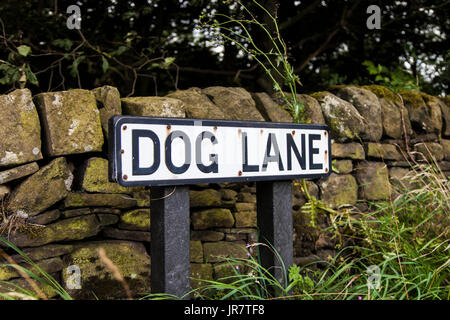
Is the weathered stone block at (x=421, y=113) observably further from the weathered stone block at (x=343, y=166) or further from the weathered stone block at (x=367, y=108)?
the weathered stone block at (x=343, y=166)

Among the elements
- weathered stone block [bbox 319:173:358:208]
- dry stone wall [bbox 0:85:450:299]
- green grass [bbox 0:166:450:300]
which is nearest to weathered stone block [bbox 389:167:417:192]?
green grass [bbox 0:166:450:300]

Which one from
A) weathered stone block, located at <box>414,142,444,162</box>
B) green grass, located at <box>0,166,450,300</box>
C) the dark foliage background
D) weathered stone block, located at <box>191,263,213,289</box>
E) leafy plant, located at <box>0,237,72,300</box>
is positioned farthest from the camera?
the dark foliage background

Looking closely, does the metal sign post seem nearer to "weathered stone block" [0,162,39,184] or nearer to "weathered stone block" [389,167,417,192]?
"weathered stone block" [0,162,39,184]

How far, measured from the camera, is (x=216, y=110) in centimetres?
237

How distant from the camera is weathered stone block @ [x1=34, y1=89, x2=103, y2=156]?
76.3 inches

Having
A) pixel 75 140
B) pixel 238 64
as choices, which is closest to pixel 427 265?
pixel 75 140

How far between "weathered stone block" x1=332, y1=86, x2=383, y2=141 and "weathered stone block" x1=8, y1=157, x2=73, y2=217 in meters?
1.99

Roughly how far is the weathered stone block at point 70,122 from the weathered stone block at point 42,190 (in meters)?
0.08

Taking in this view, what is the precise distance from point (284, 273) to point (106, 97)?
4.13ft

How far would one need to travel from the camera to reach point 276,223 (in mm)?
1748

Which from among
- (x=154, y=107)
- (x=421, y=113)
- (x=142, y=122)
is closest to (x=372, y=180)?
(x=421, y=113)

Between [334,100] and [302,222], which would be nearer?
[302,222]

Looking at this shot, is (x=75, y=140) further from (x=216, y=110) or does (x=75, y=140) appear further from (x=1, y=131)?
(x=216, y=110)
